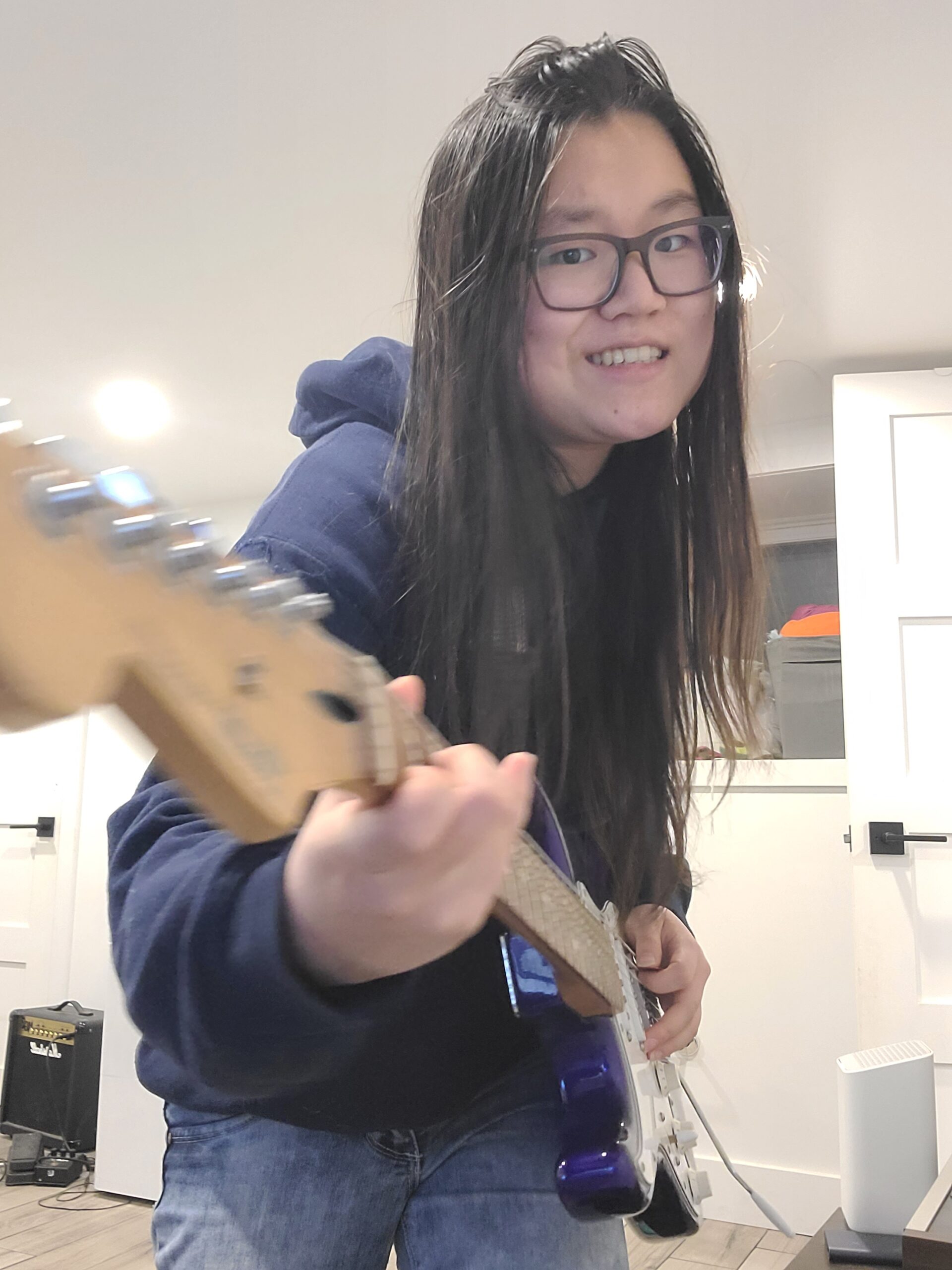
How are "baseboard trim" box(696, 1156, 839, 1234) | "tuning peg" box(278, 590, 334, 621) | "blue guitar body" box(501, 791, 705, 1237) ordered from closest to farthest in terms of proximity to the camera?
"tuning peg" box(278, 590, 334, 621) < "blue guitar body" box(501, 791, 705, 1237) < "baseboard trim" box(696, 1156, 839, 1234)

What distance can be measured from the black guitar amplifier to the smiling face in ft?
9.37

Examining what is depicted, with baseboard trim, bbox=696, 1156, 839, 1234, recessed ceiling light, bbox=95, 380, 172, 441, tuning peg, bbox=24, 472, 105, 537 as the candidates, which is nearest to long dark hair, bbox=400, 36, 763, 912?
tuning peg, bbox=24, 472, 105, 537

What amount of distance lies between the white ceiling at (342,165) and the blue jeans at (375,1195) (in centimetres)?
86

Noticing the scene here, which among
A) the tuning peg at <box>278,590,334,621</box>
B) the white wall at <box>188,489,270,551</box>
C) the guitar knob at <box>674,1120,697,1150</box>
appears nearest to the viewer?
the tuning peg at <box>278,590,334,621</box>

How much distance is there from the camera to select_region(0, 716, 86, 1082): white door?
382cm

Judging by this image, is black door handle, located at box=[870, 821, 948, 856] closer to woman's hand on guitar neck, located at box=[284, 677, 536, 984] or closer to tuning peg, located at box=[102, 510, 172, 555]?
woman's hand on guitar neck, located at box=[284, 677, 536, 984]

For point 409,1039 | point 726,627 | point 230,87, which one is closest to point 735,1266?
point 726,627

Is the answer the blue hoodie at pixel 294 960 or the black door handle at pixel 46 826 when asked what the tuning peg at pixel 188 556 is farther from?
the black door handle at pixel 46 826

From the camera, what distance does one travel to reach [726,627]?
3.46 feet

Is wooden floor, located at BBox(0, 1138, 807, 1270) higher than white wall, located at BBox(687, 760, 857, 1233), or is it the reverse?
white wall, located at BBox(687, 760, 857, 1233)

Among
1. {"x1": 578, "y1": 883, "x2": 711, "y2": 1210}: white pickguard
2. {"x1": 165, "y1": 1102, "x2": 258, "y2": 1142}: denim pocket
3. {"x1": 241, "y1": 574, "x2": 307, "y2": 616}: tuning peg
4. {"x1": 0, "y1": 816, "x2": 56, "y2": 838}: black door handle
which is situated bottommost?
{"x1": 0, "y1": 816, "x2": 56, "y2": 838}: black door handle

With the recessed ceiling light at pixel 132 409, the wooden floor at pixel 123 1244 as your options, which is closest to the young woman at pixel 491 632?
the wooden floor at pixel 123 1244

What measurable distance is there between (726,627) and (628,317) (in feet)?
1.16

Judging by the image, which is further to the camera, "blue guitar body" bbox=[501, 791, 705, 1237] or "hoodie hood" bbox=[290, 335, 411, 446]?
→ "hoodie hood" bbox=[290, 335, 411, 446]
